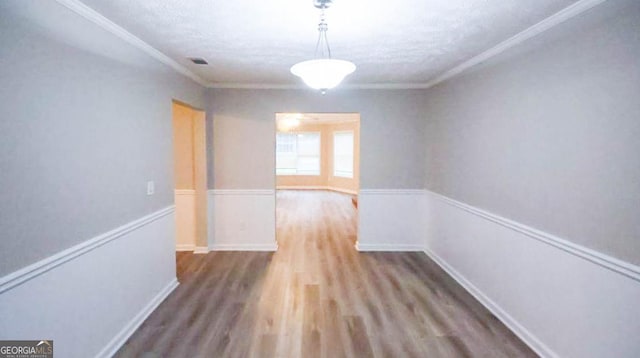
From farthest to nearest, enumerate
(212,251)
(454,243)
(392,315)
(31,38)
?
(212,251)
(454,243)
(392,315)
(31,38)

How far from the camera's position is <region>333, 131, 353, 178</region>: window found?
1077 centimetres

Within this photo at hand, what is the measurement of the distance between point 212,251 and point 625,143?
15.1 ft

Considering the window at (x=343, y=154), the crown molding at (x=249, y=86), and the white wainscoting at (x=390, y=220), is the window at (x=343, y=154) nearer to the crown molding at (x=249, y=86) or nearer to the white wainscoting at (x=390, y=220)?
the white wainscoting at (x=390, y=220)

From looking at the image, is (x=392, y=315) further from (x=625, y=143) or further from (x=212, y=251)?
(x=212, y=251)

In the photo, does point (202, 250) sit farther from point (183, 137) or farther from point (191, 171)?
point (183, 137)

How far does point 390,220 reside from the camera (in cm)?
491

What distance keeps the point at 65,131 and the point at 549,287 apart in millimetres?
3379

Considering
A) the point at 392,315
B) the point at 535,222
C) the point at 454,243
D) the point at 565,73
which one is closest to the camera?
the point at 565,73

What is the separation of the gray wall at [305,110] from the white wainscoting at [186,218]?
37 cm

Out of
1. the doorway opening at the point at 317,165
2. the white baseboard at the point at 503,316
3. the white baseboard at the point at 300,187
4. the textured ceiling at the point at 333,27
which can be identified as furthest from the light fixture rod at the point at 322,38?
the white baseboard at the point at 300,187

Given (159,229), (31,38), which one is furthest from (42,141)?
(159,229)

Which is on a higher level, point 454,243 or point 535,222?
point 535,222

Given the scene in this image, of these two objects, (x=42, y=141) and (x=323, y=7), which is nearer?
(x=42, y=141)

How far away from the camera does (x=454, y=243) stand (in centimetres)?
389
